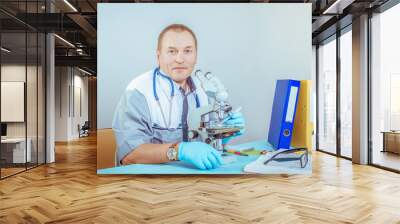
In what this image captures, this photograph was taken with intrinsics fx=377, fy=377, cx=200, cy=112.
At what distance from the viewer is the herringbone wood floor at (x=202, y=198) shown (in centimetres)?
388

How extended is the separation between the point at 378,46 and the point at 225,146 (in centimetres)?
389

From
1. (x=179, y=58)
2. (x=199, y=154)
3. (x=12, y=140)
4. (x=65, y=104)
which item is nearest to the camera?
(x=199, y=154)

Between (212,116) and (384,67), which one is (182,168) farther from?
(384,67)

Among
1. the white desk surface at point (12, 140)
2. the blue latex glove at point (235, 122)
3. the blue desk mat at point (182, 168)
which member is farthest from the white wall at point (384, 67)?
the white desk surface at point (12, 140)

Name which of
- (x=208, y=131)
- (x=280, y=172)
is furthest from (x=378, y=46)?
(x=208, y=131)

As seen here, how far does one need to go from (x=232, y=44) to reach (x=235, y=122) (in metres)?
1.33

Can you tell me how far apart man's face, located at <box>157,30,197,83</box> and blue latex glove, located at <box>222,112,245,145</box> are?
102cm

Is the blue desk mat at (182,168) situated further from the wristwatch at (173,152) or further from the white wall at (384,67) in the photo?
the white wall at (384,67)

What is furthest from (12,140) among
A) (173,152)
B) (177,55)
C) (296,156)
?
(296,156)

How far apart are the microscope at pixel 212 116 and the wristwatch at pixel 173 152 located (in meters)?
0.29

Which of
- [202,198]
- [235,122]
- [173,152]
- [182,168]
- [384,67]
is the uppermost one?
[384,67]

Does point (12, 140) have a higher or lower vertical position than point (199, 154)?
higher

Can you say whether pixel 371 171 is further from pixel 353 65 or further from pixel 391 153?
pixel 353 65

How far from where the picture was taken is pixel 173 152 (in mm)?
6301
